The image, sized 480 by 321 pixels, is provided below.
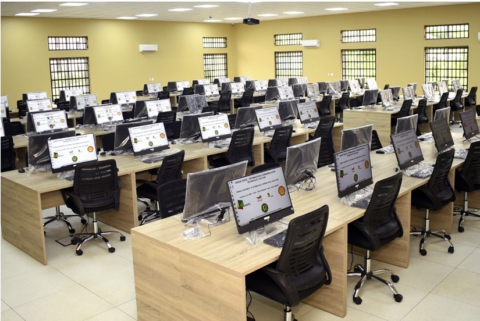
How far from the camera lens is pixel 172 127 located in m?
8.52

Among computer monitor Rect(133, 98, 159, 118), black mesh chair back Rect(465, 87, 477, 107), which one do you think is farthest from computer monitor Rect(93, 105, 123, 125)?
black mesh chair back Rect(465, 87, 477, 107)

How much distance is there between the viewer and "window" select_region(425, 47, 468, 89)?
15.7 meters

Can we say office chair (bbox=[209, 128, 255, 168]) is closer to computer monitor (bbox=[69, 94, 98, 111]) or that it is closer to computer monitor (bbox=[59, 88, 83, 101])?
computer monitor (bbox=[69, 94, 98, 111])

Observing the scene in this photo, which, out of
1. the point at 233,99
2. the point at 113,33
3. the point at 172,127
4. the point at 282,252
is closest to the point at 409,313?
the point at 282,252

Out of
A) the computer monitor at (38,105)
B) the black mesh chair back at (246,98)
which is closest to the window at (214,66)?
the black mesh chair back at (246,98)

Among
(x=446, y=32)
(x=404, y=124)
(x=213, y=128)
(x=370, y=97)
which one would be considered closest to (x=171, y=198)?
(x=213, y=128)

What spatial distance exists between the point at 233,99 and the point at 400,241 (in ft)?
32.4

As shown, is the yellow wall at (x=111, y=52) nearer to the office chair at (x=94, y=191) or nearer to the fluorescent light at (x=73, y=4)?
the fluorescent light at (x=73, y=4)

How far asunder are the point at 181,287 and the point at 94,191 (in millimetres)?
2120

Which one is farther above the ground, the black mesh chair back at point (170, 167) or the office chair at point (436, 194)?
the black mesh chair back at point (170, 167)

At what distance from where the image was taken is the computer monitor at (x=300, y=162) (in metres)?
4.33

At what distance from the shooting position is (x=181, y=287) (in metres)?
3.20

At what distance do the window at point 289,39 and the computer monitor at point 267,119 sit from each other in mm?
12477

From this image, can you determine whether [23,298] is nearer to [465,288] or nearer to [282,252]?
[282,252]
